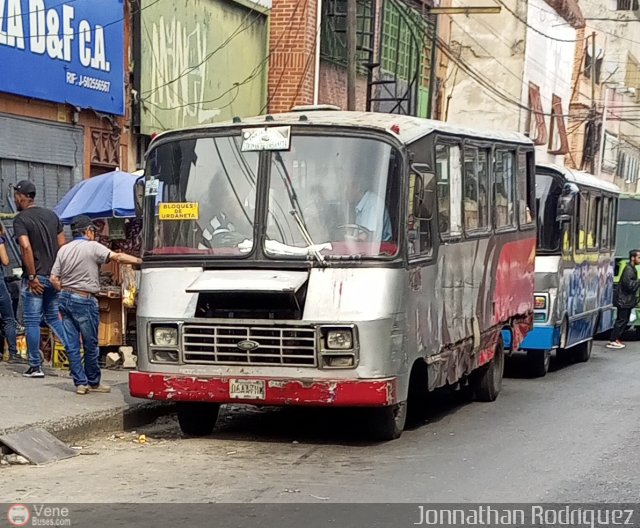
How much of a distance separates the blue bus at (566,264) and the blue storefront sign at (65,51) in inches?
239

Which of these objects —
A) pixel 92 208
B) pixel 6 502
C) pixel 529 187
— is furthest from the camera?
pixel 529 187

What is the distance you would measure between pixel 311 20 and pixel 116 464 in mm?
15005

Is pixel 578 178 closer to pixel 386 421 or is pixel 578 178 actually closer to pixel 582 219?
pixel 582 219

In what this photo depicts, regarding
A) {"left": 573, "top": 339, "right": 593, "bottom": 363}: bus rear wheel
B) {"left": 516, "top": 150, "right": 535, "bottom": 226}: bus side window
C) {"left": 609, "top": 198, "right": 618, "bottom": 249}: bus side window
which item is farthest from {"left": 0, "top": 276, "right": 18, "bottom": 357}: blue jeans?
{"left": 609, "top": 198, "right": 618, "bottom": 249}: bus side window

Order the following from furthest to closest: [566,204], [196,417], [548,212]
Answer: [548,212] < [566,204] < [196,417]

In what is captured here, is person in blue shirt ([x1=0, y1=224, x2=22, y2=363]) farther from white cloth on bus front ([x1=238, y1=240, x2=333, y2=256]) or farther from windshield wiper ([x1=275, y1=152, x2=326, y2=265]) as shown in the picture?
windshield wiper ([x1=275, y1=152, x2=326, y2=265])

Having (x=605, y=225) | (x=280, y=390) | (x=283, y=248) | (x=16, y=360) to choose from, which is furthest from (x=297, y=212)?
(x=605, y=225)

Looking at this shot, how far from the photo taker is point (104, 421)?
975 centimetres

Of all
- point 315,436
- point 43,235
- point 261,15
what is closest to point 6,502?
point 315,436

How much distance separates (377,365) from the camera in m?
A: 8.69

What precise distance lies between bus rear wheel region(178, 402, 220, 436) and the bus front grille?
0.77 metres

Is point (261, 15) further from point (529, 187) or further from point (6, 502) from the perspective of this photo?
point (6, 502)

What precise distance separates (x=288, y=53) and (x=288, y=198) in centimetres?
1299

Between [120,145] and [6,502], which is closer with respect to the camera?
[6,502]
